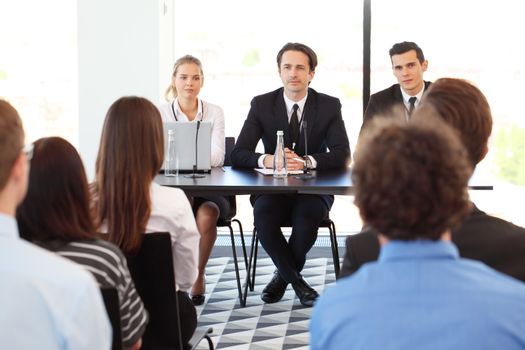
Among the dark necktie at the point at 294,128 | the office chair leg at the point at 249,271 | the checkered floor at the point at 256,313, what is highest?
the dark necktie at the point at 294,128

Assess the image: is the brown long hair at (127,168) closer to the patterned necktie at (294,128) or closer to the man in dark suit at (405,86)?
the patterned necktie at (294,128)

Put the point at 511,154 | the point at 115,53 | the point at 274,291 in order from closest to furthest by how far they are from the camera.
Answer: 1. the point at 274,291
2. the point at 115,53
3. the point at 511,154

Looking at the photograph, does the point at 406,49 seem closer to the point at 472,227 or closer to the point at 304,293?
the point at 304,293

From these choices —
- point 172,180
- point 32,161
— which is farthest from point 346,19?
point 32,161

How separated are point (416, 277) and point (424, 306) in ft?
0.15

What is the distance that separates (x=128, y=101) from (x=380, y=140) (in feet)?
5.26

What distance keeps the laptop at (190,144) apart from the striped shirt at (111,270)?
237 cm

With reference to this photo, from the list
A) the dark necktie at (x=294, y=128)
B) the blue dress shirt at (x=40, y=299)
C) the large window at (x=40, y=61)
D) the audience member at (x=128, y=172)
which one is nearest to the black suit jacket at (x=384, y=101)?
the dark necktie at (x=294, y=128)

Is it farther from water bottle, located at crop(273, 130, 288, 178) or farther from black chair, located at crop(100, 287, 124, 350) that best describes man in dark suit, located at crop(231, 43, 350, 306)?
black chair, located at crop(100, 287, 124, 350)

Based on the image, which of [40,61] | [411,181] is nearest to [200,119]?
[40,61]

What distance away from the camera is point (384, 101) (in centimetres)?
544

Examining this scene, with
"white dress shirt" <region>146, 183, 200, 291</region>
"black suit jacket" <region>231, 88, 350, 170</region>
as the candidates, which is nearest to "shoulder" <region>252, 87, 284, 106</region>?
"black suit jacket" <region>231, 88, 350, 170</region>

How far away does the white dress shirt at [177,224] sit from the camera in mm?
2887

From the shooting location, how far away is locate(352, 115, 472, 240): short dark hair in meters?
1.28
